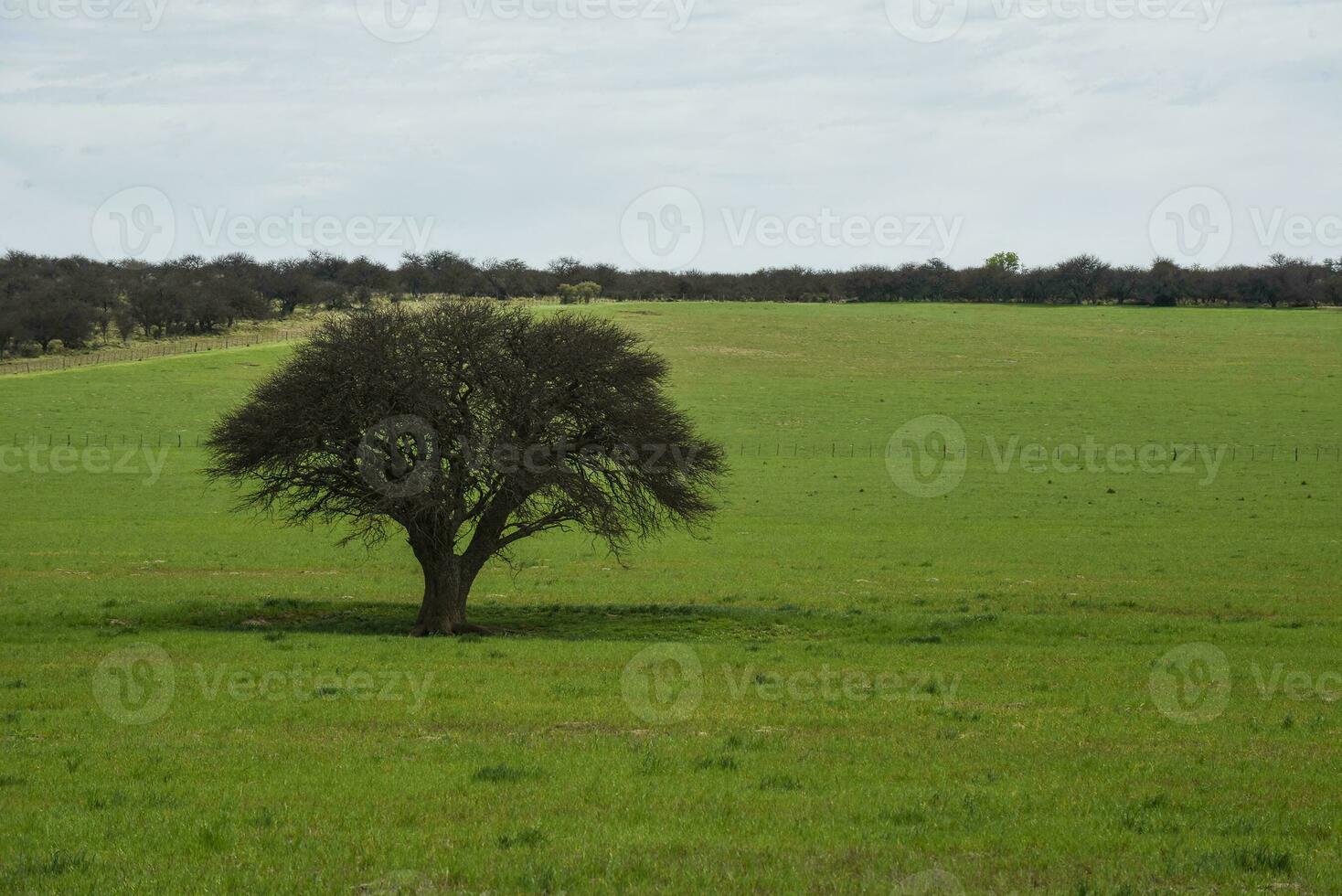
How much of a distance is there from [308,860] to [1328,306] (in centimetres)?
17282

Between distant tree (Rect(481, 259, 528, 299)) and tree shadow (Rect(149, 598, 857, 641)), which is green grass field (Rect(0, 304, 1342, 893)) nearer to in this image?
tree shadow (Rect(149, 598, 857, 641))

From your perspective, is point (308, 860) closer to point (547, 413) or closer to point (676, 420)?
point (547, 413)

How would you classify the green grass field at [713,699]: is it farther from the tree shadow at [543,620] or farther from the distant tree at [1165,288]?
the distant tree at [1165,288]

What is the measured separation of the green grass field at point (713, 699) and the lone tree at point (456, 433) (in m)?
2.75

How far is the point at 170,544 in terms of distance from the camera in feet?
146

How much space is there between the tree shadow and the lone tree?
1.95 metres

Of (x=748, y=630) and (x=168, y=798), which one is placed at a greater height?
(x=168, y=798)

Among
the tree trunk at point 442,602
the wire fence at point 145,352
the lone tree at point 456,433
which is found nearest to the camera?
the lone tree at point 456,433

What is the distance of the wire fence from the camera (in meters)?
102

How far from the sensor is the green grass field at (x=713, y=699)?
11.0 meters

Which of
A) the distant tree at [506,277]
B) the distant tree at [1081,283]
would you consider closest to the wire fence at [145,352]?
the distant tree at [506,277]

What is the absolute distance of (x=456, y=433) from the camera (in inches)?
1114

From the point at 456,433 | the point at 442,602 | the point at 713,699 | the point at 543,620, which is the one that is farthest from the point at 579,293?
the point at 713,699

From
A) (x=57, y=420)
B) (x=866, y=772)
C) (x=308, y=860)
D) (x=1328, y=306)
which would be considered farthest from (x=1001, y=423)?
(x=1328, y=306)
